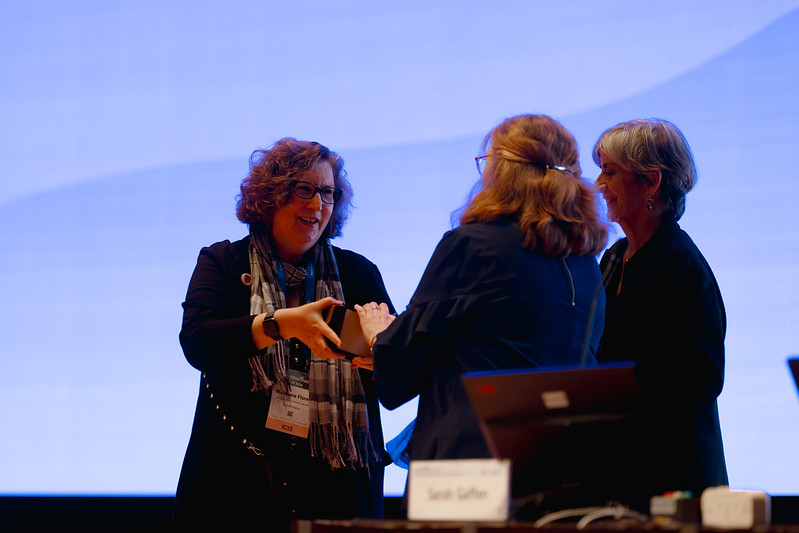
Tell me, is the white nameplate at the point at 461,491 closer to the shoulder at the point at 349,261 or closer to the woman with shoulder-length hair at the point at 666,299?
the woman with shoulder-length hair at the point at 666,299

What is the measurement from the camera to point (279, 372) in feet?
8.28

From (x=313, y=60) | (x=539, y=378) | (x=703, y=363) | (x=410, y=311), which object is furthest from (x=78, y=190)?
(x=539, y=378)

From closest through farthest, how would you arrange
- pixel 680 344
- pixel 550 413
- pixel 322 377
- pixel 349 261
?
pixel 550 413 < pixel 680 344 < pixel 322 377 < pixel 349 261

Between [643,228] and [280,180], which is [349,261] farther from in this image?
[643,228]

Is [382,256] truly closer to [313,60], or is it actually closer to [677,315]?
[313,60]

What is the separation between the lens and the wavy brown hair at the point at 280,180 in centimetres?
269

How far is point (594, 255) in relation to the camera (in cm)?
218

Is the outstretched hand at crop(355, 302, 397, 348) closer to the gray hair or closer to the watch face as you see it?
the watch face

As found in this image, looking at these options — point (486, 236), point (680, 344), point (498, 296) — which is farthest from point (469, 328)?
point (680, 344)

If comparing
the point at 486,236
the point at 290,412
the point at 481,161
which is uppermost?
the point at 481,161

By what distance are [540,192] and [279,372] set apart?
89 cm

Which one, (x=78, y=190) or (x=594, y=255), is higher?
(x=78, y=190)

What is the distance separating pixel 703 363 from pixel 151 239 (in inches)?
93.1

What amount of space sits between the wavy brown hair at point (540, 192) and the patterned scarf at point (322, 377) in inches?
27.4
